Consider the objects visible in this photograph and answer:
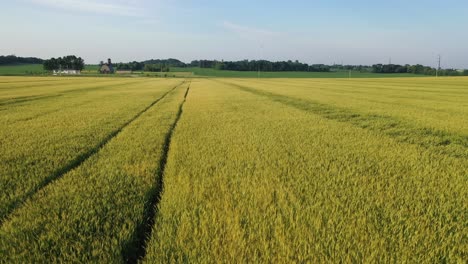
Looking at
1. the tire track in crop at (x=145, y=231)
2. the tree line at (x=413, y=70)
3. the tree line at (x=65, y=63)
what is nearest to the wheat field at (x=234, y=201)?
the tire track in crop at (x=145, y=231)

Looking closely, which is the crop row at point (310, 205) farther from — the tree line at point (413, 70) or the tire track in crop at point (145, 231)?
the tree line at point (413, 70)

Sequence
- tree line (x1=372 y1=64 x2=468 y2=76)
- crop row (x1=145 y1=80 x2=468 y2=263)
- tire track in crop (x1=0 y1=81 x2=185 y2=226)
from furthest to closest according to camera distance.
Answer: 1. tree line (x1=372 y1=64 x2=468 y2=76)
2. tire track in crop (x1=0 y1=81 x2=185 y2=226)
3. crop row (x1=145 y1=80 x2=468 y2=263)

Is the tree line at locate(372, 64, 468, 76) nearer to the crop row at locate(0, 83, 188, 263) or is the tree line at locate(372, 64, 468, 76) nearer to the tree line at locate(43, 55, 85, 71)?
the crop row at locate(0, 83, 188, 263)

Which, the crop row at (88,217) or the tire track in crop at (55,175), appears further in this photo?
the tire track in crop at (55,175)

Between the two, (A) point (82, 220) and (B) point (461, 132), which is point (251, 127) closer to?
(B) point (461, 132)

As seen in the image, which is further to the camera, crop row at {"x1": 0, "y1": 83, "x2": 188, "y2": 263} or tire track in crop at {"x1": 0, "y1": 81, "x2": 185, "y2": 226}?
tire track in crop at {"x1": 0, "y1": 81, "x2": 185, "y2": 226}

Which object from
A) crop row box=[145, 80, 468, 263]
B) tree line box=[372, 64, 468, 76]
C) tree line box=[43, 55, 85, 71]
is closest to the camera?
crop row box=[145, 80, 468, 263]

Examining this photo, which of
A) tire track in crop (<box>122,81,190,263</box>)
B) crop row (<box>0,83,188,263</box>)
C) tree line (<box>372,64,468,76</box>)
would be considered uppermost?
tree line (<box>372,64,468,76</box>)

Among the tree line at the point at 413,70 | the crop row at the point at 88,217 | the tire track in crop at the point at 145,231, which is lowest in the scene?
the tire track in crop at the point at 145,231

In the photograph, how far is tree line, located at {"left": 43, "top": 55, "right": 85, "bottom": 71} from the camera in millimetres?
176875

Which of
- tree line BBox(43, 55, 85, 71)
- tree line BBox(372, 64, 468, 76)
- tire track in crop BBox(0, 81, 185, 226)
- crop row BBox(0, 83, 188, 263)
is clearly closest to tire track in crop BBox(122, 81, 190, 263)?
crop row BBox(0, 83, 188, 263)

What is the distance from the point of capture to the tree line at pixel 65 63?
177 meters

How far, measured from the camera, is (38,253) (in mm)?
2680

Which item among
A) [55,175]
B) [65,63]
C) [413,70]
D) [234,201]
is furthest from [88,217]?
[65,63]
